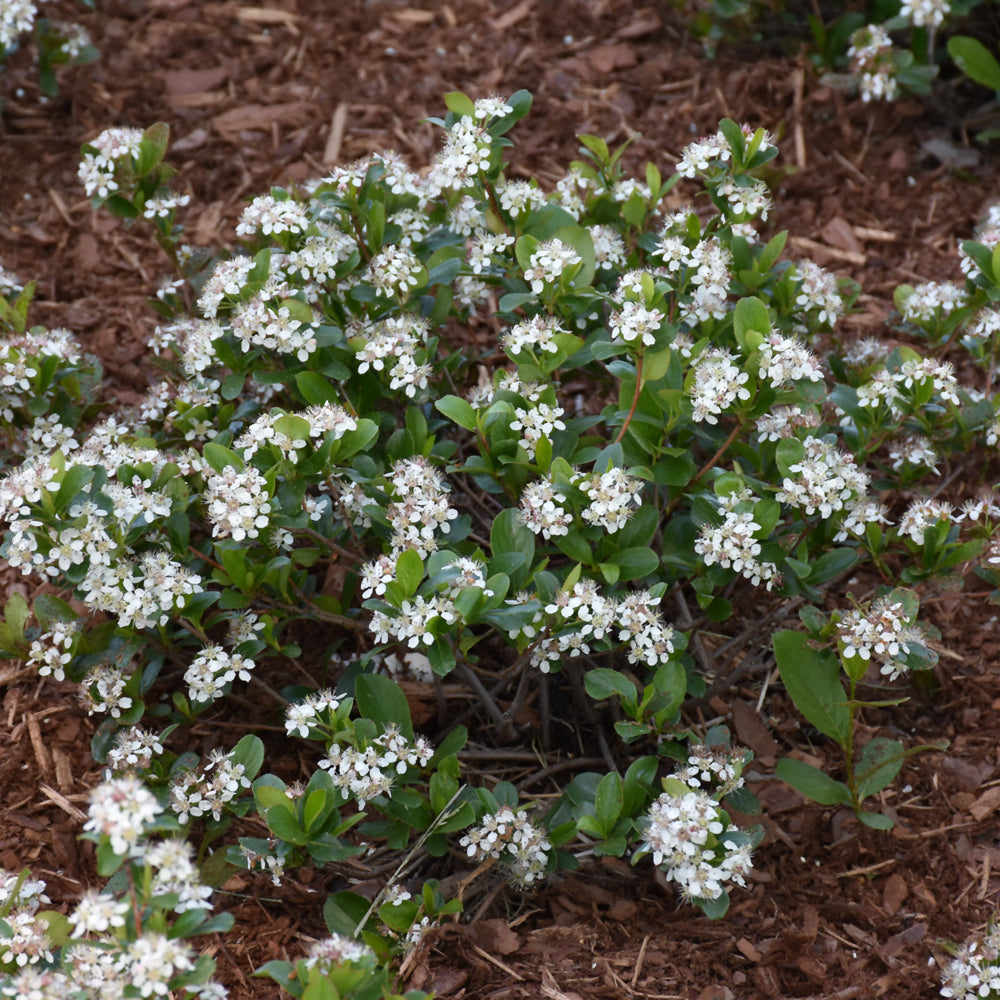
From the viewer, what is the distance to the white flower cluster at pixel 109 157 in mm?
2848

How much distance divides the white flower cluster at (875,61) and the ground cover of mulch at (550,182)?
0.69ft

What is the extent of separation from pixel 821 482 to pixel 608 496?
0.44m

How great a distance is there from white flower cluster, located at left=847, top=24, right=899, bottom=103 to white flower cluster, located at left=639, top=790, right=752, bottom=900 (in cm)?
279

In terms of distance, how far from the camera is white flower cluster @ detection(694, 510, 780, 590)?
7.43ft

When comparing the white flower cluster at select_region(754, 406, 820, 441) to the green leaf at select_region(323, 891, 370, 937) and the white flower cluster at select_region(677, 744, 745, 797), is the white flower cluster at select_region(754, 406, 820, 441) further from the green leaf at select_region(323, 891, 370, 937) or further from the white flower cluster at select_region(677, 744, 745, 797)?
the green leaf at select_region(323, 891, 370, 937)

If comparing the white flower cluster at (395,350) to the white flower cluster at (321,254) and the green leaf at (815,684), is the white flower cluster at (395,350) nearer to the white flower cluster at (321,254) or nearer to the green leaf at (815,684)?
the white flower cluster at (321,254)

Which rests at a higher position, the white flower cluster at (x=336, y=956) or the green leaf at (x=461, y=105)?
the green leaf at (x=461, y=105)

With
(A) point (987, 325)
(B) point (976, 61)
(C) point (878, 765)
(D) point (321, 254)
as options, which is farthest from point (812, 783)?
(B) point (976, 61)

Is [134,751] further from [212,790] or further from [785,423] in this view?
[785,423]

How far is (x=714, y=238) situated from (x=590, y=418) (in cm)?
53

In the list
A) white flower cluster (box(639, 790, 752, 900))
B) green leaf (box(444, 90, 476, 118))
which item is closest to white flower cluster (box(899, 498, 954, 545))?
white flower cluster (box(639, 790, 752, 900))

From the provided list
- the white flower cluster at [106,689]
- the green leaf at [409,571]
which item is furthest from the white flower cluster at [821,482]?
the white flower cluster at [106,689]

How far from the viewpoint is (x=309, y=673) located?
9.38 feet

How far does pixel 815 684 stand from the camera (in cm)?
255
